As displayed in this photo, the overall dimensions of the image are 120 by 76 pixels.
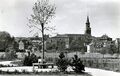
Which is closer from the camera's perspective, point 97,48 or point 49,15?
point 49,15

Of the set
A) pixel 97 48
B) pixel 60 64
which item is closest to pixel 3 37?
pixel 97 48

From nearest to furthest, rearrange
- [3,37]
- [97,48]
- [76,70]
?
[76,70], [3,37], [97,48]

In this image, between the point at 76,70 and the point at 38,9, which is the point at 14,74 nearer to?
the point at 76,70

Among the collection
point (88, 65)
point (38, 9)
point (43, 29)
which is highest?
point (38, 9)

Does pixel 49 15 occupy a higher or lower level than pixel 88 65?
higher

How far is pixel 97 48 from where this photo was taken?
487ft

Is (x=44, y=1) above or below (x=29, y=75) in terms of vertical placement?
above

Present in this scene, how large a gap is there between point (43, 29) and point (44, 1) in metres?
2.90

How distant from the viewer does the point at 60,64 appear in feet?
70.5

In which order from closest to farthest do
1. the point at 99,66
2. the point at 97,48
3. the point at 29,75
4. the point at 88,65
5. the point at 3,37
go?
the point at 29,75
the point at 99,66
the point at 88,65
the point at 3,37
the point at 97,48

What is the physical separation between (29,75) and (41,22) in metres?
12.3

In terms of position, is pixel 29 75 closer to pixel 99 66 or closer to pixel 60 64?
pixel 60 64

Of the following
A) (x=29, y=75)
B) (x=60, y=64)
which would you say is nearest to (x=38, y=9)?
(x=60, y=64)

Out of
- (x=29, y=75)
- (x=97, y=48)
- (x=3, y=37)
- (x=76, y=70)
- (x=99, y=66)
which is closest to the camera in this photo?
(x=29, y=75)
